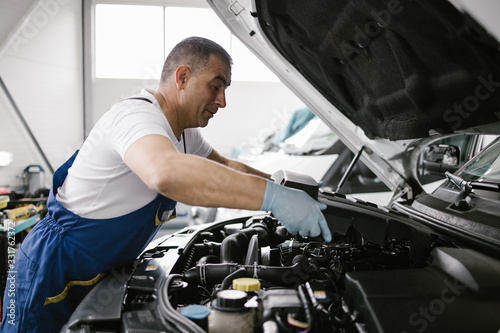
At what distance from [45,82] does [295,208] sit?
609 cm

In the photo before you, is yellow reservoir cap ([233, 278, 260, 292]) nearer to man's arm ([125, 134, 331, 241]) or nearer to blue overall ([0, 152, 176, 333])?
man's arm ([125, 134, 331, 241])

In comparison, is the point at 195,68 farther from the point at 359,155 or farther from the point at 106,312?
the point at 359,155

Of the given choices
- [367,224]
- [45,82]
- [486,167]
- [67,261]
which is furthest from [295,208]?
[45,82]

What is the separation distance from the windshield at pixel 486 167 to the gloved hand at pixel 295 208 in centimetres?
79

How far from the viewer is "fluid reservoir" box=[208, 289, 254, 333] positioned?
3.17 ft

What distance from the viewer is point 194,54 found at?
1468mm

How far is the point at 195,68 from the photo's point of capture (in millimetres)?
1463

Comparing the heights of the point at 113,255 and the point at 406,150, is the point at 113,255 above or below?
below

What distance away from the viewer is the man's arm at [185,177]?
102 cm

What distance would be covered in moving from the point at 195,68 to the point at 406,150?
48.0 inches

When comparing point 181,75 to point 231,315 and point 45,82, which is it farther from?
point 45,82

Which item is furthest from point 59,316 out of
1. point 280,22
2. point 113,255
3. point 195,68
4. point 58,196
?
point 280,22

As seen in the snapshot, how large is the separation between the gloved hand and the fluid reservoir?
279 mm

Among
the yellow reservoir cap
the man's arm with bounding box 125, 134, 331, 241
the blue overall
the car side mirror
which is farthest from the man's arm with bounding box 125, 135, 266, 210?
the car side mirror
